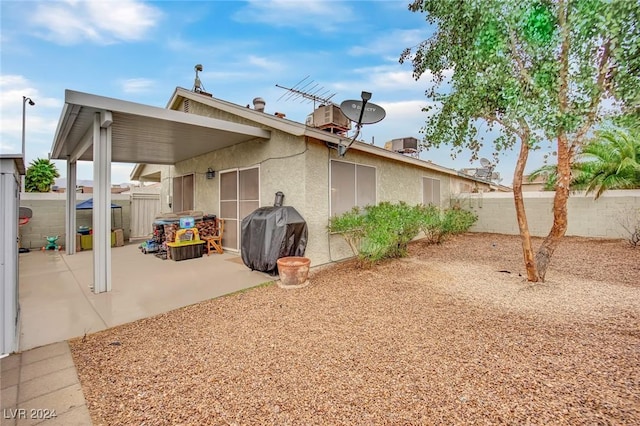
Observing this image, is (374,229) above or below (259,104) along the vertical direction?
below

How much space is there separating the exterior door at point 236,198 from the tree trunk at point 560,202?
6.00 metres

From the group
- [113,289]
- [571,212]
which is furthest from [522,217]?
[571,212]

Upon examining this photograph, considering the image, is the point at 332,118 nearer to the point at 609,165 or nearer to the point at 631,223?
the point at 609,165

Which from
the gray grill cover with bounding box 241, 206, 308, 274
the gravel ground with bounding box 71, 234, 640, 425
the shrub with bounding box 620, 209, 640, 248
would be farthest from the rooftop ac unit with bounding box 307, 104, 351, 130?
the shrub with bounding box 620, 209, 640, 248

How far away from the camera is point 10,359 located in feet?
9.04

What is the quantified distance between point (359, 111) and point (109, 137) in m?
4.53

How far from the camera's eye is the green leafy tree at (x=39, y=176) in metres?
12.6

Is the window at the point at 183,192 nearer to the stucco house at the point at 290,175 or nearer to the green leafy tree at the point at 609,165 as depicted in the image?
the stucco house at the point at 290,175

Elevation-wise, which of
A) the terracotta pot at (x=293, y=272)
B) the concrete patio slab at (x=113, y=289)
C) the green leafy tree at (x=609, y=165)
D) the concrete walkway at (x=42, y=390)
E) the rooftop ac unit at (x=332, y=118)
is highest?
the rooftop ac unit at (x=332, y=118)

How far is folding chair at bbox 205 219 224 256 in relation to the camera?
8.01m

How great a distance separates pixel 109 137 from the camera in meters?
4.70

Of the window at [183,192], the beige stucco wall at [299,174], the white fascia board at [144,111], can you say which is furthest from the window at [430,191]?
the window at [183,192]

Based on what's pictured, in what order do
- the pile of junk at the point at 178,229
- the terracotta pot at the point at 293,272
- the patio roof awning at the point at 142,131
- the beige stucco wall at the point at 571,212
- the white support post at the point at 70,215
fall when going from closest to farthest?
the patio roof awning at the point at 142,131 < the terracotta pot at the point at 293,272 < the pile of junk at the point at 178,229 < the white support post at the point at 70,215 < the beige stucco wall at the point at 571,212

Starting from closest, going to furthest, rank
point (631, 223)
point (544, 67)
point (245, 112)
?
point (544, 67) → point (245, 112) → point (631, 223)
